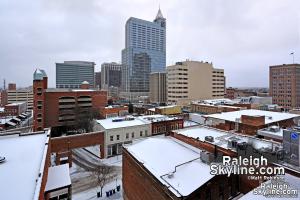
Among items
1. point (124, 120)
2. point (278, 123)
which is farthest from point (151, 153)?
point (278, 123)

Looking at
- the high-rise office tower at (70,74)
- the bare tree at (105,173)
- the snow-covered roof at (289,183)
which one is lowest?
the bare tree at (105,173)

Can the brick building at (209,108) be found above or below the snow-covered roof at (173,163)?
above

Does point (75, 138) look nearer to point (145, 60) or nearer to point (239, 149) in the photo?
point (239, 149)

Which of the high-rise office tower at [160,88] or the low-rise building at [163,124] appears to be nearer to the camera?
the low-rise building at [163,124]

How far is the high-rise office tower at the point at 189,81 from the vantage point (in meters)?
102

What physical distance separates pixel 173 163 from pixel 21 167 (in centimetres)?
1262

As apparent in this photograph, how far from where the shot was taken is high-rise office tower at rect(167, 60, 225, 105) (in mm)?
101875

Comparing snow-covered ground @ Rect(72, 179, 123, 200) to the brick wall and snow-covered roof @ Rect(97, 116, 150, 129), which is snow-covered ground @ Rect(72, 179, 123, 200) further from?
snow-covered roof @ Rect(97, 116, 150, 129)

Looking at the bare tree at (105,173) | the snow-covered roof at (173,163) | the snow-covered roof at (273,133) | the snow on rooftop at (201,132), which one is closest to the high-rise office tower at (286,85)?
the snow-covered roof at (273,133)

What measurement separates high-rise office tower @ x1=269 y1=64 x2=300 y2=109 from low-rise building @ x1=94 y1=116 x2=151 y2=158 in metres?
110

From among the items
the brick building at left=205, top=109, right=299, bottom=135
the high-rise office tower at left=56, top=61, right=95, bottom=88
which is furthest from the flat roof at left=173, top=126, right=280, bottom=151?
the high-rise office tower at left=56, top=61, right=95, bottom=88

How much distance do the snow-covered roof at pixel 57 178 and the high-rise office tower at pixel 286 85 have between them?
13256cm

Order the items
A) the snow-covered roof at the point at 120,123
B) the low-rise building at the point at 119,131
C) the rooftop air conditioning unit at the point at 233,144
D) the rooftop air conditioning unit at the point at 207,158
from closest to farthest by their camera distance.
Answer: the rooftop air conditioning unit at the point at 207,158 < the rooftop air conditioning unit at the point at 233,144 < the low-rise building at the point at 119,131 < the snow-covered roof at the point at 120,123

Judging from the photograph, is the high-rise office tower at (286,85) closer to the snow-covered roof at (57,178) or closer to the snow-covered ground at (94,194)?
the snow-covered ground at (94,194)
